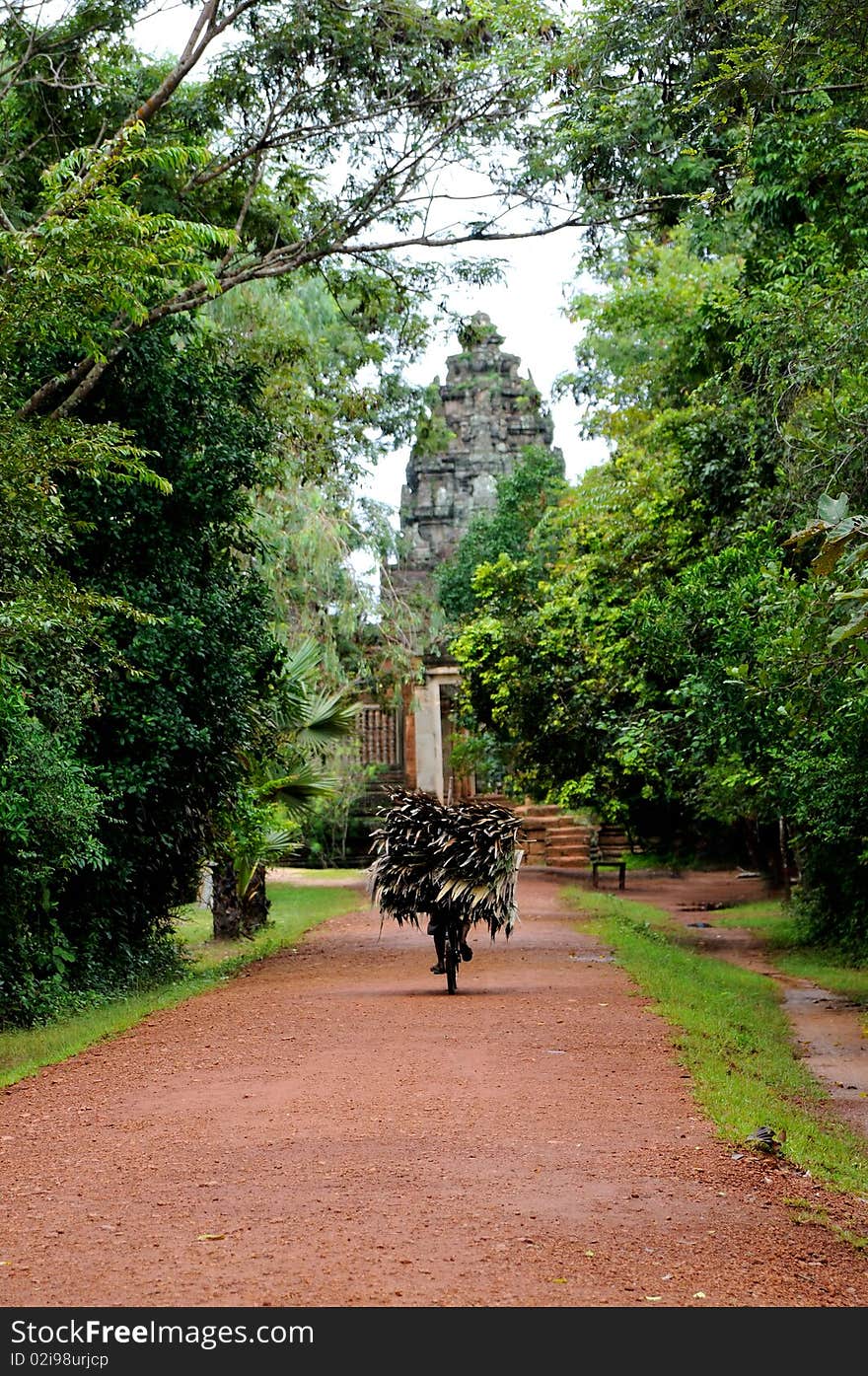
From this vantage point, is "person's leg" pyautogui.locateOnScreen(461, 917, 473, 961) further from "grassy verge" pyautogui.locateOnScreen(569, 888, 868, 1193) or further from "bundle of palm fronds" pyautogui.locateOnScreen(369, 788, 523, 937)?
"grassy verge" pyautogui.locateOnScreen(569, 888, 868, 1193)

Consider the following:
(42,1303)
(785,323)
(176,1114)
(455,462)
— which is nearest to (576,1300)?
(42,1303)

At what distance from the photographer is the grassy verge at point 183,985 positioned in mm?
9391

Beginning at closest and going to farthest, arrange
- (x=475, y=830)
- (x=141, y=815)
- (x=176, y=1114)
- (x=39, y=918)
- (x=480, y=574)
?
(x=176, y=1114)
(x=475, y=830)
(x=39, y=918)
(x=141, y=815)
(x=480, y=574)

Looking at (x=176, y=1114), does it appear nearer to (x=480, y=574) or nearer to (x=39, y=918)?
(x=39, y=918)

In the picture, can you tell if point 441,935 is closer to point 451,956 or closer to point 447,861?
point 451,956

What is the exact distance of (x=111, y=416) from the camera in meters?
13.6

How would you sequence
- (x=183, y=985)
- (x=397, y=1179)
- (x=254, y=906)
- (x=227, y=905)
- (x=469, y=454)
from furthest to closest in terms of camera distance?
1. (x=469, y=454)
2. (x=254, y=906)
3. (x=227, y=905)
4. (x=183, y=985)
5. (x=397, y=1179)

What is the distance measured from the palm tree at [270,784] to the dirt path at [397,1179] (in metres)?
5.10

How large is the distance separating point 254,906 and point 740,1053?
10.6m

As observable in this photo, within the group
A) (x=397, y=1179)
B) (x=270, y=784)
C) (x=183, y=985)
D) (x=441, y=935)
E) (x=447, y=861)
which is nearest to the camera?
(x=397, y=1179)

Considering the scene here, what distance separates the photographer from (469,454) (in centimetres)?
4606

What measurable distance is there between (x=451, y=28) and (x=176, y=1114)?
1086cm

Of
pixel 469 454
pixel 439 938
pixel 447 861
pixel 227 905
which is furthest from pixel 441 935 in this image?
pixel 469 454
